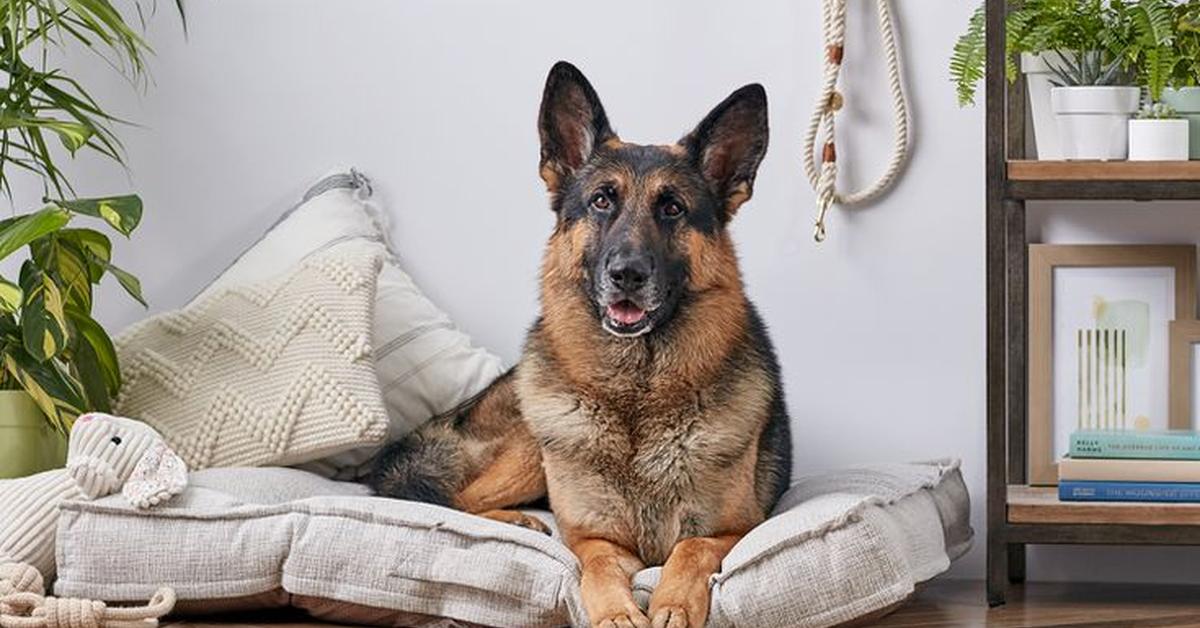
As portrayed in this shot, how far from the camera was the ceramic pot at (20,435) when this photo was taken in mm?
3023

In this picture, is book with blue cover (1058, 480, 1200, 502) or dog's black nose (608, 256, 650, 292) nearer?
dog's black nose (608, 256, 650, 292)

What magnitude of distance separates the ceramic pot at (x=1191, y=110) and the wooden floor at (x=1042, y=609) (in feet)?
2.40

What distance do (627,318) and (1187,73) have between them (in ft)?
3.54

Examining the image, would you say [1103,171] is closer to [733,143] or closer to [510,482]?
[733,143]

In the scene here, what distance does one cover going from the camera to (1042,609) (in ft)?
9.64

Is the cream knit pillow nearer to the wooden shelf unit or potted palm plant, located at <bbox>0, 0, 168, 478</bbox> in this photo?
potted palm plant, located at <bbox>0, 0, 168, 478</bbox>

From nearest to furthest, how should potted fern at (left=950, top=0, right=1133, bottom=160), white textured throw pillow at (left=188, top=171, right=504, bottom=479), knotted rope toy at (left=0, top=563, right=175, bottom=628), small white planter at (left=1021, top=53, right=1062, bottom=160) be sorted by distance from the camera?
knotted rope toy at (left=0, top=563, right=175, bottom=628) → potted fern at (left=950, top=0, right=1133, bottom=160) → small white planter at (left=1021, top=53, right=1062, bottom=160) → white textured throw pillow at (left=188, top=171, right=504, bottom=479)

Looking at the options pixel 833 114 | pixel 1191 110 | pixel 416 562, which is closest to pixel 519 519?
pixel 416 562

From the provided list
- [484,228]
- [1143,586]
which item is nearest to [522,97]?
[484,228]

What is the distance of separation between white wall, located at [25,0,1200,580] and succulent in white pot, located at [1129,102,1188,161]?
Answer: 346mm

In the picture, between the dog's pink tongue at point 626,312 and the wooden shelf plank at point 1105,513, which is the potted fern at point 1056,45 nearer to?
the wooden shelf plank at point 1105,513

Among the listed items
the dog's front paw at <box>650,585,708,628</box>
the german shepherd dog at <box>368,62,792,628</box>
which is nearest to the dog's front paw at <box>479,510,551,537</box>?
the german shepherd dog at <box>368,62,792,628</box>

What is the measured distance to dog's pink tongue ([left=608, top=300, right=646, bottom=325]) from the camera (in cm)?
268

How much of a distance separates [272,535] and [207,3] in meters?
1.39
